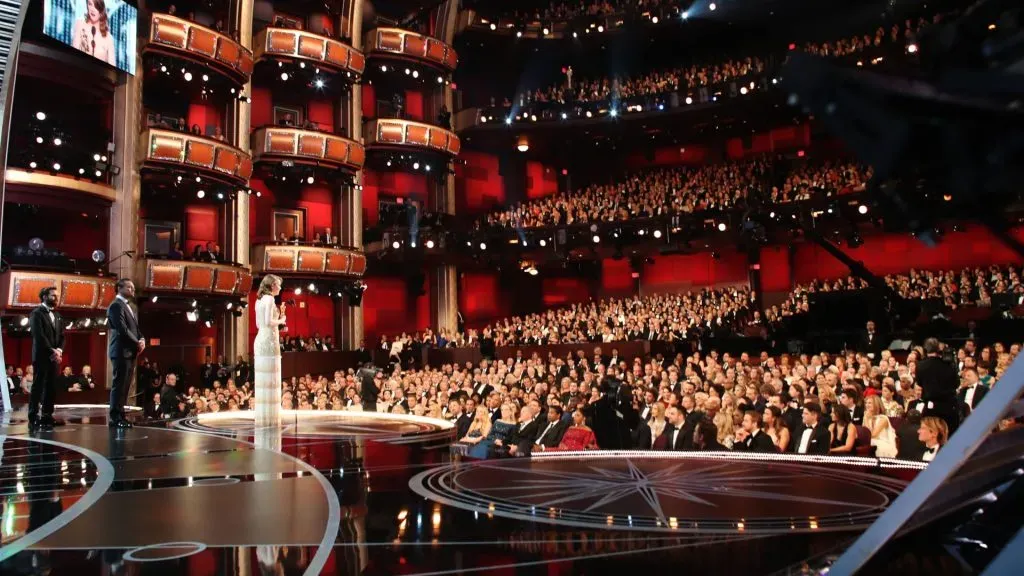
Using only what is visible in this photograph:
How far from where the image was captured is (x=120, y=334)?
760cm

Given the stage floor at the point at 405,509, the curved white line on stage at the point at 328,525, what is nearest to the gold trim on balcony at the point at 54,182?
the stage floor at the point at 405,509

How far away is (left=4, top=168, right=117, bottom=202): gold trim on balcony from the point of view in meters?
17.4

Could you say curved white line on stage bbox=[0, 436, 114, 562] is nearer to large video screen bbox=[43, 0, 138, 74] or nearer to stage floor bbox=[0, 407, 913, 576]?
stage floor bbox=[0, 407, 913, 576]

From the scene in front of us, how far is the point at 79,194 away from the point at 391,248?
9.45 meters

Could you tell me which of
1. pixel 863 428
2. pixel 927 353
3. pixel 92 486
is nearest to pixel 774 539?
pixel 92 486

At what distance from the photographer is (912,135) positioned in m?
1.96

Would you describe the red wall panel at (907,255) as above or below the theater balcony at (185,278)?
above

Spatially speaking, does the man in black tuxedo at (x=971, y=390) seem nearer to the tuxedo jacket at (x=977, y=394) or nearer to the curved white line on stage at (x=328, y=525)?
the tuxedo jacket at (x=977, y=394)

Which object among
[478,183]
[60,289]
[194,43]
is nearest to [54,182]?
[60,289]

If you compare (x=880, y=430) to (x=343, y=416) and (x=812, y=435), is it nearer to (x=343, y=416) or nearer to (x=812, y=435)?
(x=812, y=435)

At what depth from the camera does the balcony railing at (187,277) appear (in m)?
19.5

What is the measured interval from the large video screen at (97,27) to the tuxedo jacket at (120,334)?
12623mm

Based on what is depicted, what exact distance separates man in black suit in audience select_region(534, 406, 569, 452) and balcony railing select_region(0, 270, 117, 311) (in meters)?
13.4

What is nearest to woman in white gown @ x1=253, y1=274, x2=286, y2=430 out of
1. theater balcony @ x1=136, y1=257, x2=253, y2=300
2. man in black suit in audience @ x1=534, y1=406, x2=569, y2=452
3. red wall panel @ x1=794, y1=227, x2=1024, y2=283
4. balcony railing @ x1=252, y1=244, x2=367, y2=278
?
man in black suit in audience @ x1=534, y1=406, x2=569, y2=452
